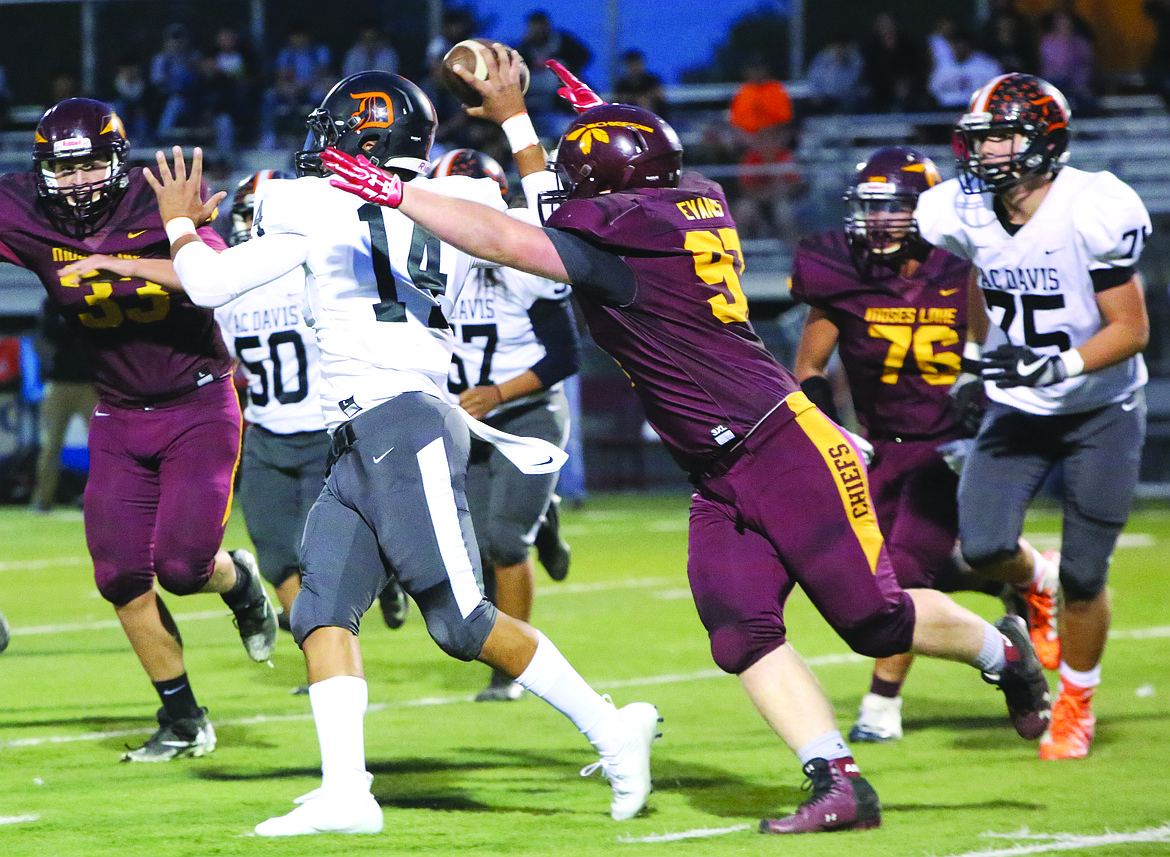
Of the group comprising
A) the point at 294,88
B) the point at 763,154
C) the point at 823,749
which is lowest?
the point at 823,749

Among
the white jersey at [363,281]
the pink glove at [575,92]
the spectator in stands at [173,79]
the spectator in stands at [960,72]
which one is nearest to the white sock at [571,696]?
the white jersey at [363,281]

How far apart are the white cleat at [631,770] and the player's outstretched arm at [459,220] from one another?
3.86ft

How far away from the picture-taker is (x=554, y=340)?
595 cm

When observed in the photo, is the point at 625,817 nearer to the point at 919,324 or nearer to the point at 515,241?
the point at 515,241

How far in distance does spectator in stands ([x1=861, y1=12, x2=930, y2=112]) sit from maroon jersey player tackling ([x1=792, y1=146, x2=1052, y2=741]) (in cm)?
913

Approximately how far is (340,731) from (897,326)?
242 centimetres

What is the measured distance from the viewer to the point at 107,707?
18.3 feet

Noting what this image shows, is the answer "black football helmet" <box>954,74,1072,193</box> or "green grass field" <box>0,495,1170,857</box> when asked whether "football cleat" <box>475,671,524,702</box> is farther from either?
"black football helmet" <box>954,74,1072,193</box>

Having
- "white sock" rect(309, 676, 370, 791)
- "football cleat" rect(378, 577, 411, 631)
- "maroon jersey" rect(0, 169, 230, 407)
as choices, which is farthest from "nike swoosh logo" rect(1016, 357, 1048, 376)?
"football cleat" rect(378, 577, 411, 631)

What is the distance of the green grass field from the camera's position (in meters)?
3.83

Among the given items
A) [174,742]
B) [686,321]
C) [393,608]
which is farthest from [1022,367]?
[393,608]

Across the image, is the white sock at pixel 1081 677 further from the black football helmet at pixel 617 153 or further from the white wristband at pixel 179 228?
the white wristband at pixel 179 228

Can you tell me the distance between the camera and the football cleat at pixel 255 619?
5.15m

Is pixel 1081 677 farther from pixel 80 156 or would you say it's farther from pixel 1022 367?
pixel 80 156
